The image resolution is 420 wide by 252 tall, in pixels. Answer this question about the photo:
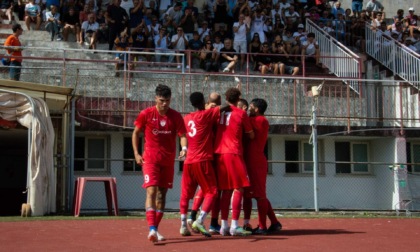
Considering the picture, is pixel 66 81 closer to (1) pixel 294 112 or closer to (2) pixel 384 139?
(1) pixel 294 112

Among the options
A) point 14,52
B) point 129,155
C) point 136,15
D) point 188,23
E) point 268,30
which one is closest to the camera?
point 14,52

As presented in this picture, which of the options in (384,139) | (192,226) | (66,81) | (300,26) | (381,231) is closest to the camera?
(192,226)

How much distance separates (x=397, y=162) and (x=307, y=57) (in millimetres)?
5417

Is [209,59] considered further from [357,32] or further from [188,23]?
[357,32]

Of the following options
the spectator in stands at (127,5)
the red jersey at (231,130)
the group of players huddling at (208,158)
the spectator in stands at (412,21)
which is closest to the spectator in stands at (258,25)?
the spectator in stands at (127,5)

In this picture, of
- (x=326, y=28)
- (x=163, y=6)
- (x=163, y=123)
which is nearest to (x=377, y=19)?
(x=326, y=28)

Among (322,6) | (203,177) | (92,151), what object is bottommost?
(203,177)

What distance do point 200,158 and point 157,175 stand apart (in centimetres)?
85

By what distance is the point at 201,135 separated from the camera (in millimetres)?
10984

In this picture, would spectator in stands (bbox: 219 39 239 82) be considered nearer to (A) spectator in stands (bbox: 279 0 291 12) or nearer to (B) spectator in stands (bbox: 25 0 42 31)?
(A) spectator in stands (bbox: 279 0 291 12)

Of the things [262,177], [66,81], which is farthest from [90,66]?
[262,177]

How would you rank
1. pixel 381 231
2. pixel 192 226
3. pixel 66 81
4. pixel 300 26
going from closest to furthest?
1. pixel 192 226
2. pixel 381 231
3. pixel 66 81
4. pixel 300 26

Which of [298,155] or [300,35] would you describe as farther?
[300,35]

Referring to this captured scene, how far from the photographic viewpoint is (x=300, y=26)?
26.8m
